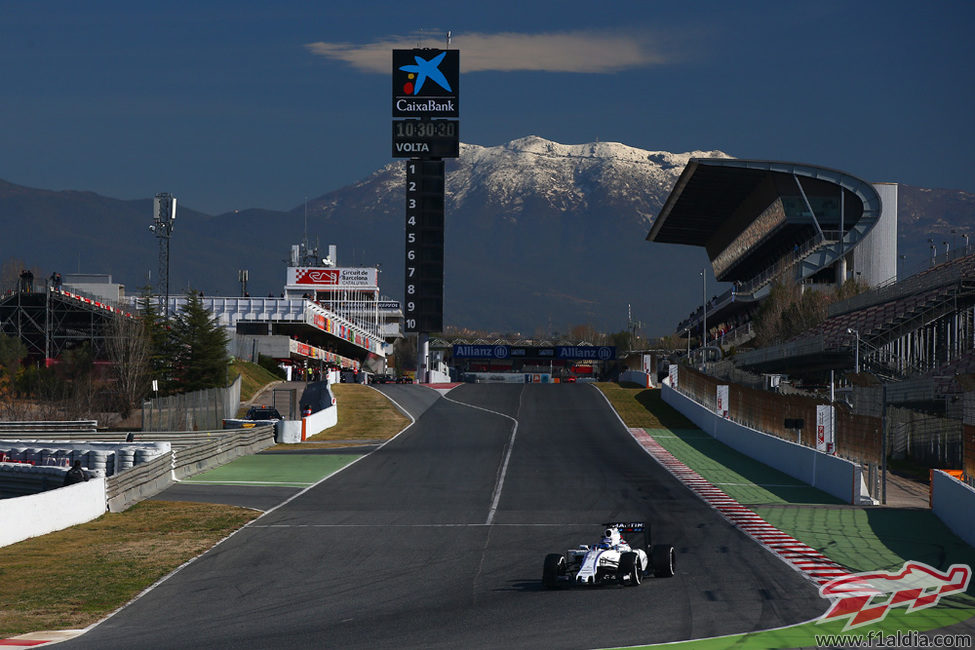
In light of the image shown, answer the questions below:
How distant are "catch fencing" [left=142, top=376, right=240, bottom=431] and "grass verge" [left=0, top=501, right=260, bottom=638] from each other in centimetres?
2140

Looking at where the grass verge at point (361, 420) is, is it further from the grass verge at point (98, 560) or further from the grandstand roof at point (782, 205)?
the grandstand roof at point (782, 205)

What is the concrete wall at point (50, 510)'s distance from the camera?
23.5 metres

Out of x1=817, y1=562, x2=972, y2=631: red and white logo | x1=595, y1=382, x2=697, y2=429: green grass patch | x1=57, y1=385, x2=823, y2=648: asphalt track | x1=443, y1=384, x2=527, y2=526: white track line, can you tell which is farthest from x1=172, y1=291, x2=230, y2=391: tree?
x1=817, y1=562, x2=972, y2=631: red and white logo

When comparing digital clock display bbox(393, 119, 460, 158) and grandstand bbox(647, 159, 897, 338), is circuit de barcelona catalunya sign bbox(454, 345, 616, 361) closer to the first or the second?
grandstand bbox(647, 159, 897, 338)

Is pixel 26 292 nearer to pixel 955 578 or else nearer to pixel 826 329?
pixel 826 329

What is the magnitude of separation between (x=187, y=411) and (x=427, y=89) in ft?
152

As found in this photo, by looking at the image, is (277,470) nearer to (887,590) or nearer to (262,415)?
(262,415)

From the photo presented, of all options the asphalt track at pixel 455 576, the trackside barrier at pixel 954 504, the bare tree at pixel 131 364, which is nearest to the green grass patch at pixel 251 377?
the bare tree at pixel 131 364

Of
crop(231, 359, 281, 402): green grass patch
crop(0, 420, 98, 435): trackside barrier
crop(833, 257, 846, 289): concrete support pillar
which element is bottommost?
crop(0, 420, 98, 435): trackside barrier

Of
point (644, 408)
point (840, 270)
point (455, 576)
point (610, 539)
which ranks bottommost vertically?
point (455, 576)

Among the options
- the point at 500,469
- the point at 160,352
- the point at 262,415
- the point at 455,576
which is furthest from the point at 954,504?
the point at 160,352

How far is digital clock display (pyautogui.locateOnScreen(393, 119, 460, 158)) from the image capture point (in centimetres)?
9075

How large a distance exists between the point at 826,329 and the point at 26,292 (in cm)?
5906

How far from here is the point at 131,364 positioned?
70438 mm
